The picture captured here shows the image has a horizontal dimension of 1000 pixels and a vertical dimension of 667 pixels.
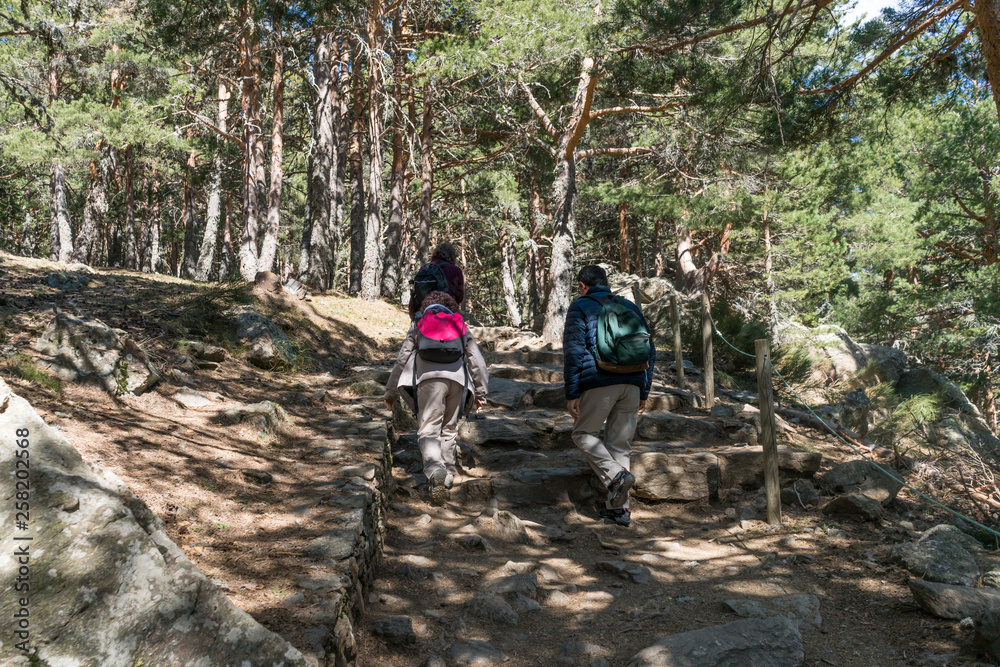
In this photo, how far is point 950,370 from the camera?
21.5 meters

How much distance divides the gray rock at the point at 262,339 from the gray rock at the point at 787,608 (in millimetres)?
5980

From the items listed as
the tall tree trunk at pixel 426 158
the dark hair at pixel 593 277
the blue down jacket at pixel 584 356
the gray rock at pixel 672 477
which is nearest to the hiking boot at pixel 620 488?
the gray rock at pixel 672 477

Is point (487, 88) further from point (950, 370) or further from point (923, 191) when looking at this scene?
point (950, 370)

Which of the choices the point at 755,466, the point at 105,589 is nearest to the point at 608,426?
the point at 755,466

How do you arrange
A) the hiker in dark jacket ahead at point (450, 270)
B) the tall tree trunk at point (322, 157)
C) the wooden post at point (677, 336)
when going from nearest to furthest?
the hiker in dark jacket ahead at point (450, 270)
the wooden post at point (677, 336)
the tall tree trunk at point (322, 157)

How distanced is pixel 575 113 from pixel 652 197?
306 cm

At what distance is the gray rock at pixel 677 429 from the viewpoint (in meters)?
7.13

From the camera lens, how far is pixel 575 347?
506 centimetres

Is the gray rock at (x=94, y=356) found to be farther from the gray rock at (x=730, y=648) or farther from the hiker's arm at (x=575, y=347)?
the gray rock at (x=730, y=648)

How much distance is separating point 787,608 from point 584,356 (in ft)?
7.39

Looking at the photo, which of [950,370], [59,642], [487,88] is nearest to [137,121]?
[487,88]

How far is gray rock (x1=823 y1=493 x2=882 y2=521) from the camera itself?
16.3ft

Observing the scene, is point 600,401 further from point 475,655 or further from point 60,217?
point 60,217

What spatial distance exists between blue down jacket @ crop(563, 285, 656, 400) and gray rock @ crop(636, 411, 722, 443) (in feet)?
7.31
